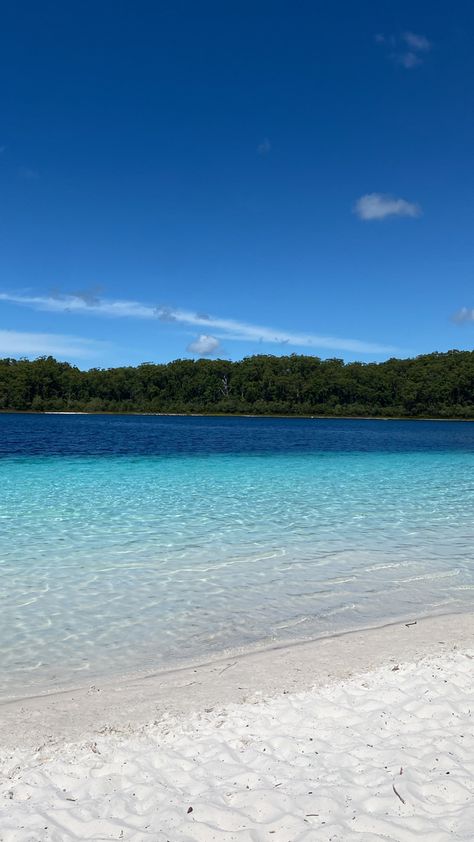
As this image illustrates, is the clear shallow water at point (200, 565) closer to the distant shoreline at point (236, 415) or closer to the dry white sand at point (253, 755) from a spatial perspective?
the dry white sand at point (253, 755)

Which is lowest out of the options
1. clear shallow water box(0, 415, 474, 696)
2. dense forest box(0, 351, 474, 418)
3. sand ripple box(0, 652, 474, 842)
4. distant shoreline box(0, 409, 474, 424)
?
clear shallow water box(0, 415, 474, 696)

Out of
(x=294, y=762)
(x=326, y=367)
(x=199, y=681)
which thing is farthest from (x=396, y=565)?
(x=326, y=367)

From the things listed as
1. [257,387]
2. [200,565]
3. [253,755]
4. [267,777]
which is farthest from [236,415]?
[267,777]

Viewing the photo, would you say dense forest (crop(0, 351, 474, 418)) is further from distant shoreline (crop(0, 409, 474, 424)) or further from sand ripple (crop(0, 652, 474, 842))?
sand ripple (crop(0, 652, 474, 842))

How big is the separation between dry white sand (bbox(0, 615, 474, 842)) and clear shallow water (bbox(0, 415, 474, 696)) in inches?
40.9

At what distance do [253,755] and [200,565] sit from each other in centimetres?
622

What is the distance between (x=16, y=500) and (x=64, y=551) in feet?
21.6

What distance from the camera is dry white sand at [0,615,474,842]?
356 centimetres

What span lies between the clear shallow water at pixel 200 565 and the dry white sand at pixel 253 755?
3.41ft

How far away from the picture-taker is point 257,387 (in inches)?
5876

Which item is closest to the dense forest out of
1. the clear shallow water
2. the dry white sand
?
the clear shallow water

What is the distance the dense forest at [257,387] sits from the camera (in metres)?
135

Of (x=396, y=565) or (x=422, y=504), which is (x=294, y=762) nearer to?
(x=396, y=565)

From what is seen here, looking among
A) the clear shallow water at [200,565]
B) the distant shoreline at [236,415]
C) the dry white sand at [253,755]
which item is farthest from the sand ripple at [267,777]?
the distant shoreline at [236,415]
